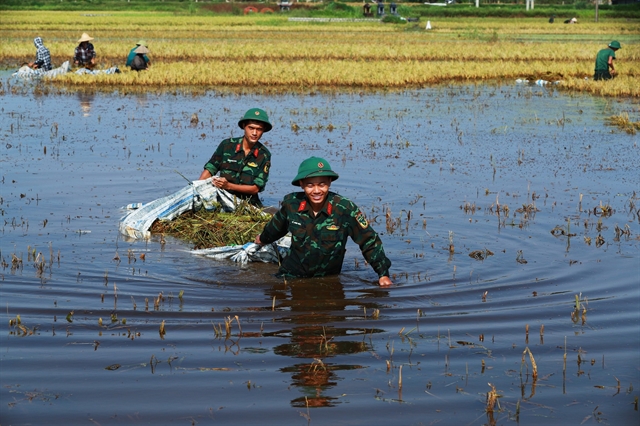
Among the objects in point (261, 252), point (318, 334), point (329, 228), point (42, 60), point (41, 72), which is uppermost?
point (42, 60)

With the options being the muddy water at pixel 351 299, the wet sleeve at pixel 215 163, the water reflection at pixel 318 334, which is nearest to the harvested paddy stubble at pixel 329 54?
the muddy water at pixel 351 299

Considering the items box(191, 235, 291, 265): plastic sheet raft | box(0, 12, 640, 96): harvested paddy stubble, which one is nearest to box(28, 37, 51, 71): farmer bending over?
box(0, 12, 640, 96): harvested paddy stubble

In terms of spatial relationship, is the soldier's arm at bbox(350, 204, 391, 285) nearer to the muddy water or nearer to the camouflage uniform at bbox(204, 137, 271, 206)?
the muddy water

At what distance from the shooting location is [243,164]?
357 inches

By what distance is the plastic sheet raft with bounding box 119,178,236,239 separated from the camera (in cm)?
926

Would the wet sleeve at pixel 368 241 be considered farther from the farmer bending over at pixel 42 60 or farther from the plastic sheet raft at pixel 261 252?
the farmer bending over at pixel 42 60

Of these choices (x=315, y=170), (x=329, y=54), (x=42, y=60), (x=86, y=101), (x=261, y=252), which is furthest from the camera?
(x=329, y=54)

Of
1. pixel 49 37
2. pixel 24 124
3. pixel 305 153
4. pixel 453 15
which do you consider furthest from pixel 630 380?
pixel 453 15

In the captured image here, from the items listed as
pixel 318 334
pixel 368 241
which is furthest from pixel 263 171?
pixel 318 334

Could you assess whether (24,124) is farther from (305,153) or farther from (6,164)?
(305,153)

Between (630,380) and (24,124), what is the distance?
14105 millimetres

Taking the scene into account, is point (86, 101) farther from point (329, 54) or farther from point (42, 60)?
point (329, 54)

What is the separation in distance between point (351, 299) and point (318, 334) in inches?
41.0

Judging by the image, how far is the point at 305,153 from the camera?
563 inches
